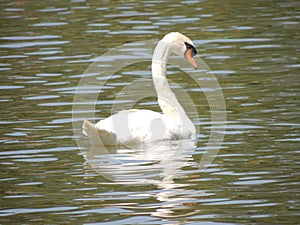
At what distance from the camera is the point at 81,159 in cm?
970

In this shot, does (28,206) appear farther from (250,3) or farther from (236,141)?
(250,3)

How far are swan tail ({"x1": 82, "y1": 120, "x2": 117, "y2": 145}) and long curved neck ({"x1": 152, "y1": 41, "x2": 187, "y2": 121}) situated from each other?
0.93 metres

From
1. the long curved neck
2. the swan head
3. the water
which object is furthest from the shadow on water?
the swan head

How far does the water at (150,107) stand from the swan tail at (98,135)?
0.22 metres

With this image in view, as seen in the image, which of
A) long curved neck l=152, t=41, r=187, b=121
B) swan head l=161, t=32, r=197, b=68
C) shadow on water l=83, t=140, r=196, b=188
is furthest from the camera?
swan head l=161, t=32, r=197, b=68

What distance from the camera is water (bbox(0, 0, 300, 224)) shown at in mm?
7762

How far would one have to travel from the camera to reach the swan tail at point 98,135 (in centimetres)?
1002

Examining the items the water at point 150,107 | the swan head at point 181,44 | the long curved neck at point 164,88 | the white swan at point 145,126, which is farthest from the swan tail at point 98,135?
the swan head at point 181,44

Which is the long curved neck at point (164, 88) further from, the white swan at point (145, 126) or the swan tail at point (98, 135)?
the swan tail at point (98, 135)

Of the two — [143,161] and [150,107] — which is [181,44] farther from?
[143,161]

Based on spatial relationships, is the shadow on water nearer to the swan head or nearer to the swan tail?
the swan tail

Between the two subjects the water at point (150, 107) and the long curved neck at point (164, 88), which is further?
the long curved neck at point (164, 88)

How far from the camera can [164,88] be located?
11.3 metres

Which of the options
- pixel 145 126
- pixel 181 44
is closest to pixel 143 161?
pixel 145 126
